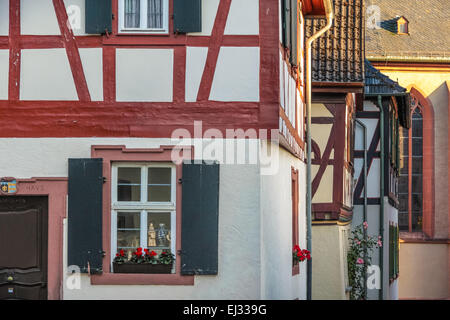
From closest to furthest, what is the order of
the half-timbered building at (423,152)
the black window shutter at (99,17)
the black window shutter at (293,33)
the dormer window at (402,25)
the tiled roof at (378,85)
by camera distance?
the black window shutter at (99,17) < the black window shutter at (293,33) < the tiled roof at (378,85) < the half-timbered building at (423,152) < the dormer window at (402,25)

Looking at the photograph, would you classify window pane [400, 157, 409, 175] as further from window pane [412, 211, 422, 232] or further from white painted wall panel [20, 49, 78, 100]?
white painted wall panel [20, 49, 78, 100]

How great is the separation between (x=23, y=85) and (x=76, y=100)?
61 cm

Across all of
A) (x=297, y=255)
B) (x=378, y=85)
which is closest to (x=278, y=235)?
(x=297, y=255)

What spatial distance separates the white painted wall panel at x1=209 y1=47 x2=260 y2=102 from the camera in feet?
32.6

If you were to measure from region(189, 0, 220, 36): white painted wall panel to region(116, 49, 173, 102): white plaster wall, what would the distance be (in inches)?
17.0

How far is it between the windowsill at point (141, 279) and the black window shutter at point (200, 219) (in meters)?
0.11

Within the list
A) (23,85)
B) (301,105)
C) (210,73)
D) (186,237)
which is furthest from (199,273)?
(301,105)

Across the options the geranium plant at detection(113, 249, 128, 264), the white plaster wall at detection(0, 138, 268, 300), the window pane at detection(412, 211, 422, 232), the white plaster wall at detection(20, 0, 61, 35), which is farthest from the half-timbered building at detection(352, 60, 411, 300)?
the window pane at detection(412, 211, 422, 232)

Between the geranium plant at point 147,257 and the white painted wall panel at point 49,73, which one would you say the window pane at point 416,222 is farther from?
the white painted wall panel at point 49,73

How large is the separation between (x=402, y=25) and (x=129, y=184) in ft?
106

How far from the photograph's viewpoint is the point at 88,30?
32.6 ft

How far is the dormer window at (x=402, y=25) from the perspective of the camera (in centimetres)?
4019

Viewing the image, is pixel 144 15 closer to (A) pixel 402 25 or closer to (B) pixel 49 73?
(B) pixel 49 73

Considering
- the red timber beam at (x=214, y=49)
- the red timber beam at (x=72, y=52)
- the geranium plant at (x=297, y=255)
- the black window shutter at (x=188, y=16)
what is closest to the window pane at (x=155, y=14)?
the black window shutter at (x=188, y=16)
